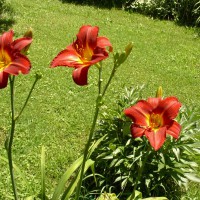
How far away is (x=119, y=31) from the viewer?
8133mm

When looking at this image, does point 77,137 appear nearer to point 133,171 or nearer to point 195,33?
point 133,171

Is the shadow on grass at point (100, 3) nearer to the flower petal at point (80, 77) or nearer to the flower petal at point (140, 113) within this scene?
the flower petal at point (140, 113)

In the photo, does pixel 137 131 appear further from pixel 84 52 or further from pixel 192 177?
pixel 192 177

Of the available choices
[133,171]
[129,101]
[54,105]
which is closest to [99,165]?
[133,171]

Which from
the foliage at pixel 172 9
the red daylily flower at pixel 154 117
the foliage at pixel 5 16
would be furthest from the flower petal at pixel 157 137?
the foliage at pixel 172 9

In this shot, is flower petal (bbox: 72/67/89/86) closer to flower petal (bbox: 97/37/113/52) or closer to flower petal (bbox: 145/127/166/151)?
flower petal (bbox: 97/37/113/52)

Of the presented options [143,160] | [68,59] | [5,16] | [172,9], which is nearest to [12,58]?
[68,59]

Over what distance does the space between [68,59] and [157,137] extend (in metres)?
0.51

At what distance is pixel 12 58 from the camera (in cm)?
173

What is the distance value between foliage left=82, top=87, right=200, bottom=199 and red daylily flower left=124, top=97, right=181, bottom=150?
137 cm

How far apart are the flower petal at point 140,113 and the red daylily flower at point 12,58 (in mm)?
506

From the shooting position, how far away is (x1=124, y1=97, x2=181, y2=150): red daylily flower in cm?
179

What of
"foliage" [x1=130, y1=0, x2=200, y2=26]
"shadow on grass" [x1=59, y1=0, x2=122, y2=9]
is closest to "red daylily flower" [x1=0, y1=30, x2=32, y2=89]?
"foliage" [x1=130, y1=0, x2=200, y2=26]

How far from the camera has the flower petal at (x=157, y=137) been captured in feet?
5.72
